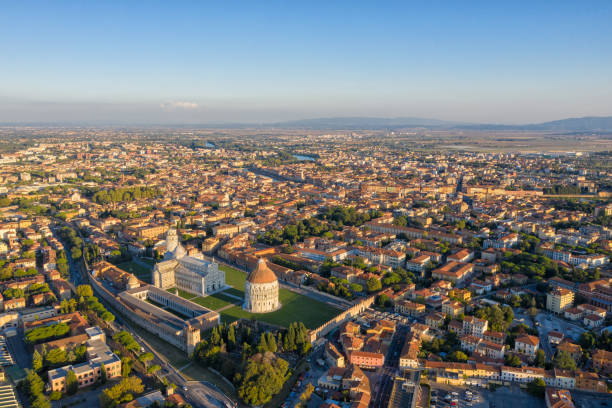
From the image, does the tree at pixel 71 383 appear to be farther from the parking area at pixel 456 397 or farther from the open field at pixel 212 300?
the parking area at pixel 456 397

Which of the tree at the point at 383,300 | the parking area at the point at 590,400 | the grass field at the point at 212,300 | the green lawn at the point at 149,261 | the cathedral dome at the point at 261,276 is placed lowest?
the green lawn at the point at 149,261

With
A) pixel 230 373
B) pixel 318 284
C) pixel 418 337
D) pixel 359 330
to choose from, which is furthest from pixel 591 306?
pixel 230 373

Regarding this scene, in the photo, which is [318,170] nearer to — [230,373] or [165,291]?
[165,291]

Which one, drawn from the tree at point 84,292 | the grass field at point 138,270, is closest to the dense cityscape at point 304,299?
the grass field at point 138,270

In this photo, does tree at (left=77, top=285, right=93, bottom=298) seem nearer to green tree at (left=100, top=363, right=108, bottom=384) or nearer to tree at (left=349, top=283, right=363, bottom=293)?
green tree at (left=100, top=363, right=108, bottom=384)

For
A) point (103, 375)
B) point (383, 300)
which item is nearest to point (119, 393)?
point (103, 375)
